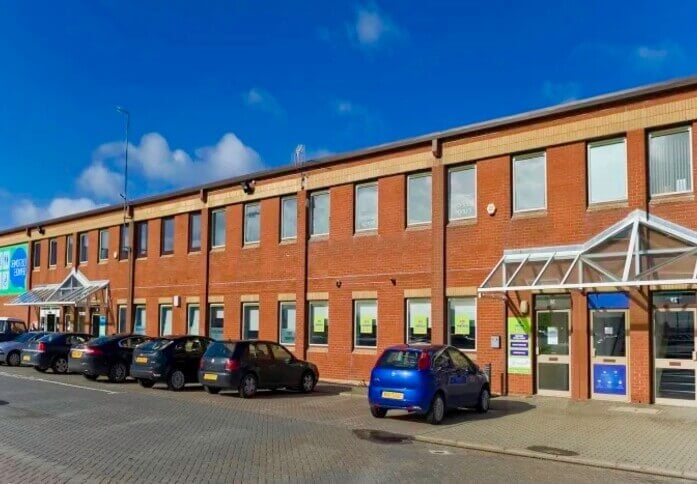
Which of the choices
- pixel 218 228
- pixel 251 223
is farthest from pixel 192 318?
pixel 251 223

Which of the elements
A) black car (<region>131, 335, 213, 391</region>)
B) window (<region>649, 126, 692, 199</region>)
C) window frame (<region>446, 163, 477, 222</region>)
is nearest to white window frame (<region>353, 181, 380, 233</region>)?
window frame (<region>446, 163, 477, 222</region>)

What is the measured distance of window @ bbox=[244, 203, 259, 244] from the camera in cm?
2683

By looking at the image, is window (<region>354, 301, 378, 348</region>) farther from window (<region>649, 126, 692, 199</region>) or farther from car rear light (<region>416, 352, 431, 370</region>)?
window (<region>649, 126, 692, 199</region>)

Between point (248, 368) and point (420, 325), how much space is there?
540cm

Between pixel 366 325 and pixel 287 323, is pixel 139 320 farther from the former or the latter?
pixel 366 325

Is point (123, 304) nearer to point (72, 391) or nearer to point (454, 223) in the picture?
point (72, 391)

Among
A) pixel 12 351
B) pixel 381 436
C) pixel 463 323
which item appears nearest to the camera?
pixel 381 436

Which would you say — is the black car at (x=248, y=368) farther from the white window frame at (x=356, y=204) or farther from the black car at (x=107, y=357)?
the white window frame at (x=356, y=204)

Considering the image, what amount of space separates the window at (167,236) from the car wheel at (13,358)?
7.34 m

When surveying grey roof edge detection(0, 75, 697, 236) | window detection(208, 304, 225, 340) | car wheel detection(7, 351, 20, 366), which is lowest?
car wheel detection(7, 351, 20, 366)

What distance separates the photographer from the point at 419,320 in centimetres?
2091

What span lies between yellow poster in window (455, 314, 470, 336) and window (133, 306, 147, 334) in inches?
671

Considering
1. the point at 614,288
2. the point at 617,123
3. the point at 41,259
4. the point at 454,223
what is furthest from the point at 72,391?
the point at 41,259

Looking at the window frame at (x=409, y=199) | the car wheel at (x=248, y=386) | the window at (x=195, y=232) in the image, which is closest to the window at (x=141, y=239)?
the window at (x=195, y=232)
